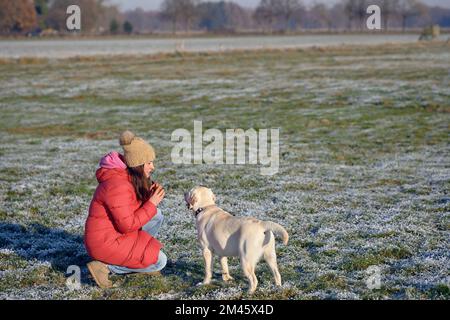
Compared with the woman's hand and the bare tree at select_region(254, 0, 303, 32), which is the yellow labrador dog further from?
the bare tree at select_region(254, 0, 303, 32)

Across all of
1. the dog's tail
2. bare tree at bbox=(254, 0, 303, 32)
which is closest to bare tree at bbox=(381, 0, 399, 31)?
bare tree at bbox=(254, 0, 303, 32)

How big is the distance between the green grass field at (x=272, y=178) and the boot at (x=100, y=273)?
126 mm

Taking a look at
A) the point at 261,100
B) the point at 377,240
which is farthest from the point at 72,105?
the point at 377,240

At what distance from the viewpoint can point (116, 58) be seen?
199 feet

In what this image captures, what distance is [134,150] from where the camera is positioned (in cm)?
704

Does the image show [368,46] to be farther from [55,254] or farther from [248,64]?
[55,254]

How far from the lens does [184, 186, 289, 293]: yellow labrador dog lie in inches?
263

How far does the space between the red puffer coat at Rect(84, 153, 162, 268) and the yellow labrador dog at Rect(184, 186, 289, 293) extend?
65cm

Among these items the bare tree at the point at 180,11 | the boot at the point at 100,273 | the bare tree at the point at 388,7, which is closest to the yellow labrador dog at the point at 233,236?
the boot at the point at 100,273

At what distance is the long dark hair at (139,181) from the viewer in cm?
720

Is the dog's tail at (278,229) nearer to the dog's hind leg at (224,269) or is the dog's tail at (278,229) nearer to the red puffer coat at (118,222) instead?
the dog's hind leg at (224,269)

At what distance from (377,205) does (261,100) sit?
20968mm

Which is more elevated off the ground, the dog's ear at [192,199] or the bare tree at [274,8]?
the bare tree at [274,8]

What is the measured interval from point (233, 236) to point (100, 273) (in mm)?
1909
